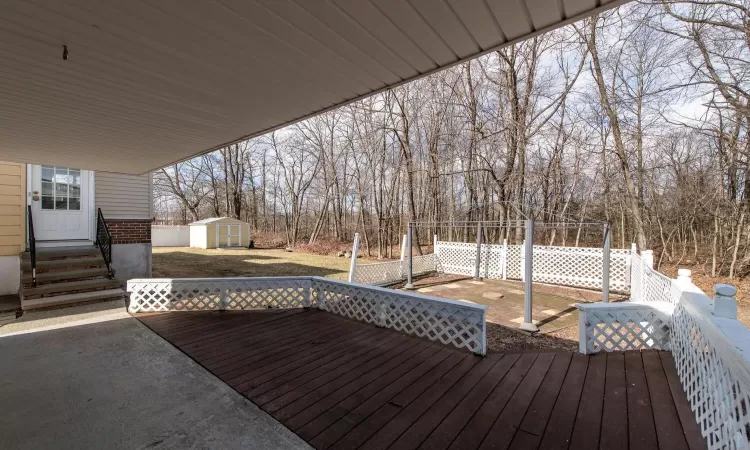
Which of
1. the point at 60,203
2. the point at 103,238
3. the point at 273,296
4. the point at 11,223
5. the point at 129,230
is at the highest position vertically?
the point at 60,203

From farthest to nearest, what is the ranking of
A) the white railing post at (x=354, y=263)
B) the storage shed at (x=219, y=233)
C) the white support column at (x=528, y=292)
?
1. the storage shed at (x=219, y=233)
2. the white railing post at (x=354, y=263)
3. the white support column at (x=528, y=292)

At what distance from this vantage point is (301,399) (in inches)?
101

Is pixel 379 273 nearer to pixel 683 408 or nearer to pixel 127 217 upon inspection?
pixel 127 217

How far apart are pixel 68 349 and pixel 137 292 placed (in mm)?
1522

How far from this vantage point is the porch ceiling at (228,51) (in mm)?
1715

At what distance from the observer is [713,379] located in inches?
80.4

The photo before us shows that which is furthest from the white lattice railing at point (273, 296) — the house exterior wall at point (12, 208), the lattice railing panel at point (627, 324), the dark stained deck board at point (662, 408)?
the house exterior wall at point (12, 208)

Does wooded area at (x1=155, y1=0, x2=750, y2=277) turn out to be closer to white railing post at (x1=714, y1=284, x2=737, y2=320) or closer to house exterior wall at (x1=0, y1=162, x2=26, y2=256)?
white railing post at (x1=714, y1=284, x2=737, y2=320)

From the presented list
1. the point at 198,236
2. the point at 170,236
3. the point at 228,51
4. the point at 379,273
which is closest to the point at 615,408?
the point at 228,51

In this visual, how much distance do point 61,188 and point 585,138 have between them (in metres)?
16.1

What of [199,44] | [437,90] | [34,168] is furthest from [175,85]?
[437,90]

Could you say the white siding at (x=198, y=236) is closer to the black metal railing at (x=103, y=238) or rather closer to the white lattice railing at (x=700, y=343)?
the black metal railing at (x=103, y=238)

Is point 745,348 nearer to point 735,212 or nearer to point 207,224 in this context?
point 735,212

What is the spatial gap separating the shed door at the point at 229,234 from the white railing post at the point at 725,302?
21475 millimetres
